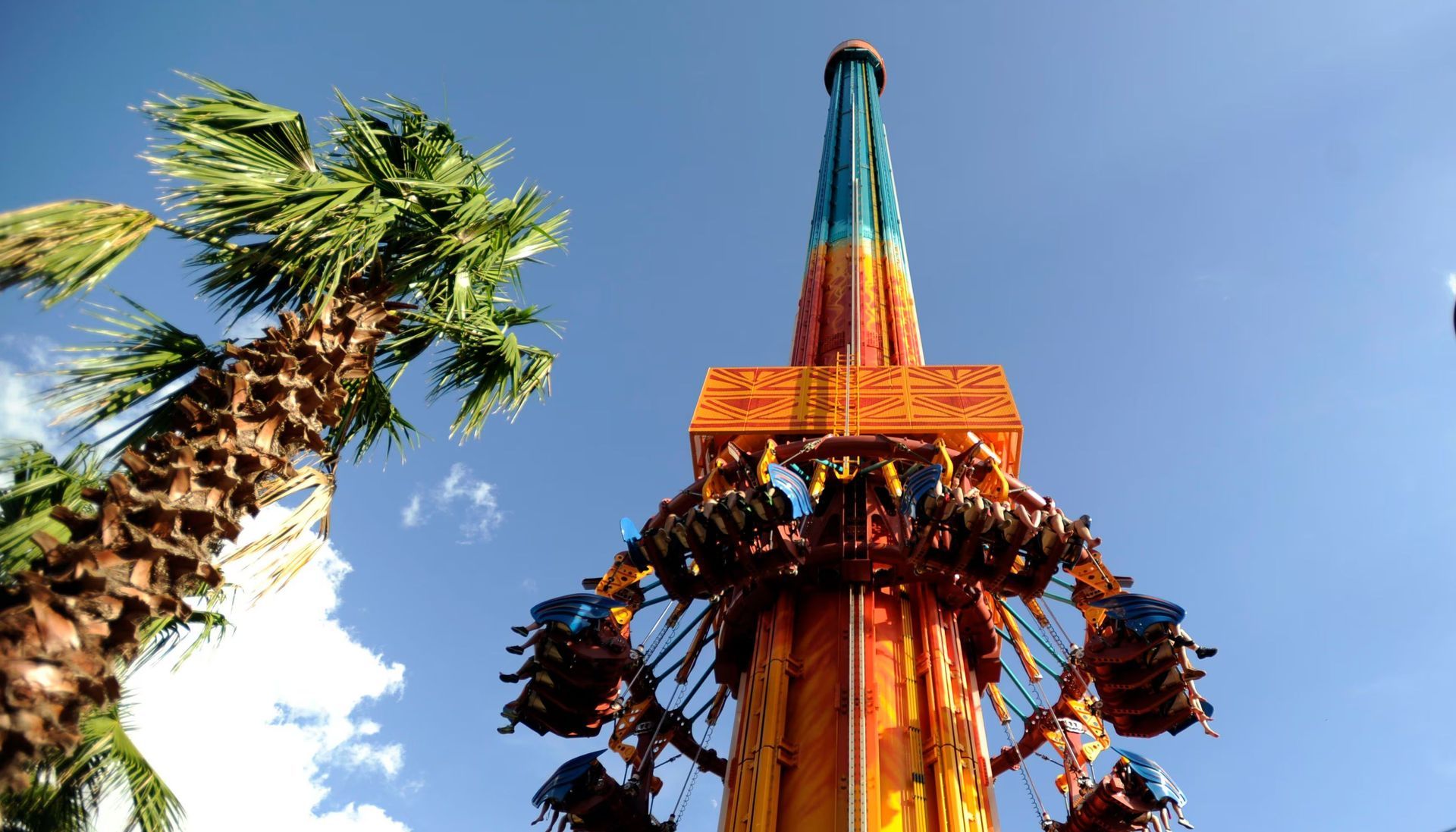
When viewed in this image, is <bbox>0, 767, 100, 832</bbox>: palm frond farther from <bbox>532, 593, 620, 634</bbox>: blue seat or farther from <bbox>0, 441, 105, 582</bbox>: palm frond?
<bbox>532, 593, 620, 634</bbox>: blue seat

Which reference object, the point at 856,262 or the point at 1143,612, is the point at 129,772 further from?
the point at 856,262

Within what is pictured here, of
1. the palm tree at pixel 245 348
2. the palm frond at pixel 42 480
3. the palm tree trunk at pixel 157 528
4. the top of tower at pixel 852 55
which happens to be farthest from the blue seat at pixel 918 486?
the top of tower at pixel 852 55

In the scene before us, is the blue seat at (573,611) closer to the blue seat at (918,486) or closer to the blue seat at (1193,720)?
the blue seat at (918,486)

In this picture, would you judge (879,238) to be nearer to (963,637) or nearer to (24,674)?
(963,637)

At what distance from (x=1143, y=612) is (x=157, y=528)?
11.7 metres

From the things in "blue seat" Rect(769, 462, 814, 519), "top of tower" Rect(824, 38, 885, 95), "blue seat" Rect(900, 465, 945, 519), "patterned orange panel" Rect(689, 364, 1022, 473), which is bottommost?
"blue seat" Rect(769, 462, 814, 519)

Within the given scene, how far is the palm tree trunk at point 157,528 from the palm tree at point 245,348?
0.01 meters

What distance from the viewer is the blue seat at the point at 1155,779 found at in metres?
14.0

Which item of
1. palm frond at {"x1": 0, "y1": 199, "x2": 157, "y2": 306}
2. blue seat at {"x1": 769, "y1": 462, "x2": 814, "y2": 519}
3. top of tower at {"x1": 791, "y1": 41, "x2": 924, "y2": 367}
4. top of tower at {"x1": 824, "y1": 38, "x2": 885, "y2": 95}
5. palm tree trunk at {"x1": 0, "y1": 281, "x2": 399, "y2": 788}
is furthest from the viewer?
top of tower at {"x1": 824, "y1": 38, "x2": 885, "y2": 95}

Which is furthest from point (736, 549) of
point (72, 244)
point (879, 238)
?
point (879, 238)

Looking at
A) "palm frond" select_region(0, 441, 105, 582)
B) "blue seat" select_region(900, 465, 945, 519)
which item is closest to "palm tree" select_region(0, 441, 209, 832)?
"palm frond" select_region(0, 441, 105, 582)

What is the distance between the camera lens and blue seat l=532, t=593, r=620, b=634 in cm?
1431

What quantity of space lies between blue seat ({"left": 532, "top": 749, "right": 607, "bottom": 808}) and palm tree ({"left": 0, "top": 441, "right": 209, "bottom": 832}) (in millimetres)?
8208

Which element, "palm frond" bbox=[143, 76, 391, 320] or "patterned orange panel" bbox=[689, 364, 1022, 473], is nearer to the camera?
"palm frond" bbox=[143, 76, 391, 320]
